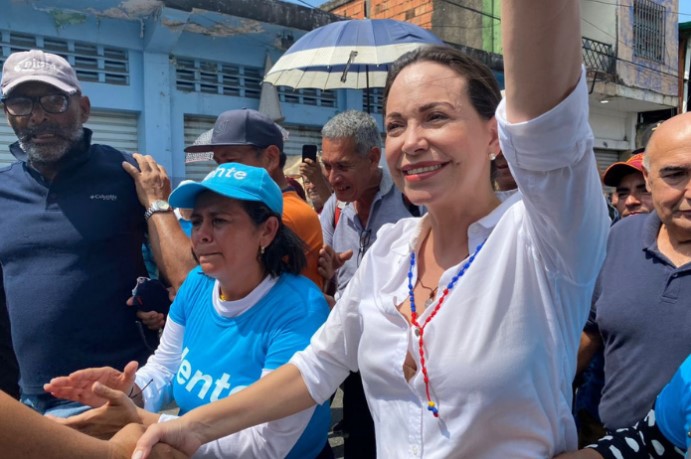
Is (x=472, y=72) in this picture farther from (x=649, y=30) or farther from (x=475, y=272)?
(x=649, y=30)

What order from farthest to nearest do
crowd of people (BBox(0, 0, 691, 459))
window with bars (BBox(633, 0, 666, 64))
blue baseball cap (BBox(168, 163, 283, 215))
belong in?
window with bars (BBox(633, 0, 666, 64)), blue baseball cap (BBox(168, 163, 283, 215)), crowd of people (BBox(0, 0, 691, 459))

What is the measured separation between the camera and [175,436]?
1440 mm

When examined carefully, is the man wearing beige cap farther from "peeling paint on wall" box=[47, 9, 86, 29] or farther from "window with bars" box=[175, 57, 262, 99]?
"peeling paint on wall" box=[47, 9, 86, 29]

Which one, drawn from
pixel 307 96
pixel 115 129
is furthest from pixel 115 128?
pixel 307 96

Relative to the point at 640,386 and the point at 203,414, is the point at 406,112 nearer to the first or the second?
the point at 203,414

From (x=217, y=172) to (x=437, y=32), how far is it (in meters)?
11.8

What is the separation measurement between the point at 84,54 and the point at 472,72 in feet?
23.9

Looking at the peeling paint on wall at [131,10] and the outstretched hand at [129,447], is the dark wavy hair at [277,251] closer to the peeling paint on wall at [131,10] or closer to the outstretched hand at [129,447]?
the outstretched hand at [129,447]

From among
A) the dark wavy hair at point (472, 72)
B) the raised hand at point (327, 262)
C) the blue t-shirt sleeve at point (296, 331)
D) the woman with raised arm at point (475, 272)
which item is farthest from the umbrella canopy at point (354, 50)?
the woman with raised arm at point (475, 272)

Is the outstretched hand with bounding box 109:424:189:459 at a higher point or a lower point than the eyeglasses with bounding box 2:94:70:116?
lower

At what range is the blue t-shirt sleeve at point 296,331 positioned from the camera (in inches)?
67.4

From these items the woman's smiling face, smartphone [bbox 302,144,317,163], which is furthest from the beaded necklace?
smartphone [bbox 302,144,317,163]

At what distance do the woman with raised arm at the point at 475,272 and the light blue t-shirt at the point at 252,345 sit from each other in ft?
0.74

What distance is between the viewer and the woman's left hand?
5.17ft
